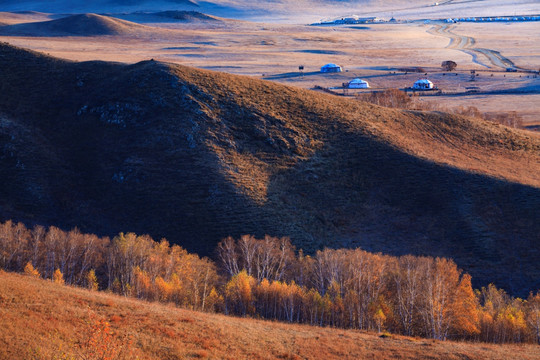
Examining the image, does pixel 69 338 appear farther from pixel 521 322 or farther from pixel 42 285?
pixel 521 322

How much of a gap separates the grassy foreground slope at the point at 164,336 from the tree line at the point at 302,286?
3.22 metres

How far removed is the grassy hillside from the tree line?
823 cm

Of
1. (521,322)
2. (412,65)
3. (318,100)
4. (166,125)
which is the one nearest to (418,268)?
(521,322)

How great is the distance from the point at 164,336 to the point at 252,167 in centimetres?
3283

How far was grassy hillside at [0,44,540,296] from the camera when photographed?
48562mm

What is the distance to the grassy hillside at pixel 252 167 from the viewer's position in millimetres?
48562

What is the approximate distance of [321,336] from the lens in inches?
1105

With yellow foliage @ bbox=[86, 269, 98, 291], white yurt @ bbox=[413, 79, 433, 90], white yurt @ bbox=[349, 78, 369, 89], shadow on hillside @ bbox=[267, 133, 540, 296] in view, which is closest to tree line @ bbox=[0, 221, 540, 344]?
yellow foliage @ bbox=[86, 269, 98, 291]

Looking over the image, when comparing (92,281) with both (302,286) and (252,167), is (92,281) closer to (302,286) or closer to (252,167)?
(302,286)

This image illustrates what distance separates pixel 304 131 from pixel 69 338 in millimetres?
44543

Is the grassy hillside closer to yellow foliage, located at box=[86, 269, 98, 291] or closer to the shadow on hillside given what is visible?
the shadow on hillside

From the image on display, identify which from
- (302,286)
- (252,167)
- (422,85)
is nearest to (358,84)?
(422,85)

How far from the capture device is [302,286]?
1471 inches

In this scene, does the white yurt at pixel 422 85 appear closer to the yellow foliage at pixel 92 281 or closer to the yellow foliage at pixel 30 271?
the yellow foliage at pixel 92 281
